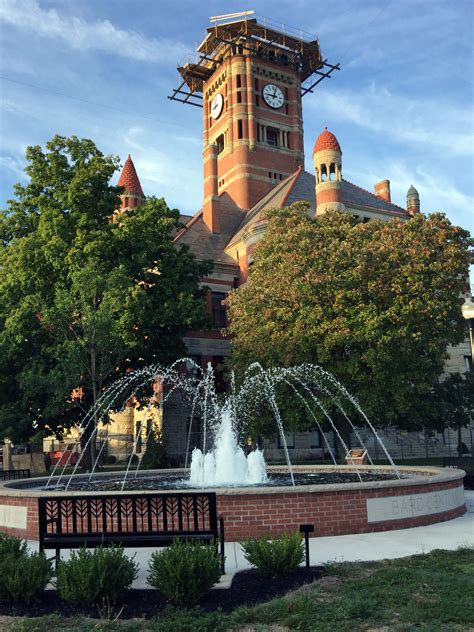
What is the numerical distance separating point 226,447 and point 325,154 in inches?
1026

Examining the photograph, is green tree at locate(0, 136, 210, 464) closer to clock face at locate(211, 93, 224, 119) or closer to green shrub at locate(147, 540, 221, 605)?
green shrub at locate(147, 540, 221, 605)

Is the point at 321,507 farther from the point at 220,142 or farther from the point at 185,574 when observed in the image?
the point at 220,142

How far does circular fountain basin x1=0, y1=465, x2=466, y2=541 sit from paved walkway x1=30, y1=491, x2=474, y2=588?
0.71ft

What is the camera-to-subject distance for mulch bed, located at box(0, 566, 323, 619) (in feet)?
21.5

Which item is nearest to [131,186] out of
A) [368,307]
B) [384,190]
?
[384,190]

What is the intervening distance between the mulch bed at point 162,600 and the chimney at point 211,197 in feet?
126

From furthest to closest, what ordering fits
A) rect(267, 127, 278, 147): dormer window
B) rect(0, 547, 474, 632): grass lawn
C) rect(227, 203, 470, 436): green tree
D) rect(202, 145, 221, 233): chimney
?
rect(267, 127, 278, 147): dormer window < rect(202, 145, 221, 233): chimney < rect(227, 203, 470, 436): green tree < rect(0, 547, 474, 632): grass lawn

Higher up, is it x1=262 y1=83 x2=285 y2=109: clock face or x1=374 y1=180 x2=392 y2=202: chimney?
x1=262 y1=83 x2=285 y2=109: clock face

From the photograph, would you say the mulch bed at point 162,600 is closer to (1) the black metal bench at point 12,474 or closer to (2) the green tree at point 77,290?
(2) the green tree at point 77,290

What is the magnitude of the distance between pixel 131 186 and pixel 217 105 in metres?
15.1

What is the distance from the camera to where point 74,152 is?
29.0 meters

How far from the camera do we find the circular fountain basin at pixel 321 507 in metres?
10.2

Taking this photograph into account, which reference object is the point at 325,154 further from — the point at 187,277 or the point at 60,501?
the point at 60,501

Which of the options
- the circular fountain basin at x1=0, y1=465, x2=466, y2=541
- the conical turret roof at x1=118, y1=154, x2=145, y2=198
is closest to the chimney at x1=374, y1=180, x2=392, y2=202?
the conical turret roof at x1=118, y1=154, x2=145, y2=198
